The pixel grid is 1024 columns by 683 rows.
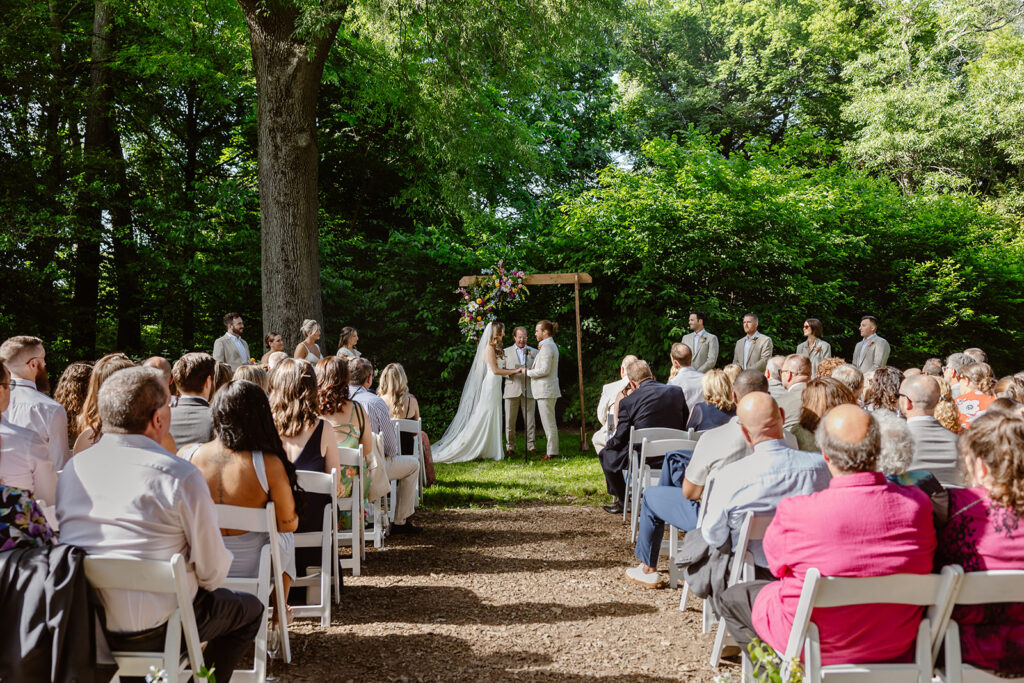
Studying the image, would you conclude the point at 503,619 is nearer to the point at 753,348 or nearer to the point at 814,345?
the point at 814,345

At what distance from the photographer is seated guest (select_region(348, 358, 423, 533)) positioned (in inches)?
243

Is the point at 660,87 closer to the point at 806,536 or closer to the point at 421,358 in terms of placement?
the point at 421,358

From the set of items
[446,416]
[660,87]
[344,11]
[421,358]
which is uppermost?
[660,87]

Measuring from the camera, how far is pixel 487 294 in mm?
12469

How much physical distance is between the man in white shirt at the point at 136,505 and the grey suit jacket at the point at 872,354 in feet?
35.8

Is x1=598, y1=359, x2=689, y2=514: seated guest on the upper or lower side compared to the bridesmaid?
lower

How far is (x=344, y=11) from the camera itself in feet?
31.9

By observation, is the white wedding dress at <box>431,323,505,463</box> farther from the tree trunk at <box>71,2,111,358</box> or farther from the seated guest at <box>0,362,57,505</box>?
the seated guest at <box>0,362,57,505</box>

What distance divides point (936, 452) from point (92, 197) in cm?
1346

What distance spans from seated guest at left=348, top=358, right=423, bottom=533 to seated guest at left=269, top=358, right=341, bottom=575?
120cm

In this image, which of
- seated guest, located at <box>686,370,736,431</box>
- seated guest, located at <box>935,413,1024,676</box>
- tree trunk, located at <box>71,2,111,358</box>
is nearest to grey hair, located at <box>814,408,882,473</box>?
seated guest, located at <box>935,413,1024,676</box>

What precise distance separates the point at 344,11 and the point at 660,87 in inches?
669

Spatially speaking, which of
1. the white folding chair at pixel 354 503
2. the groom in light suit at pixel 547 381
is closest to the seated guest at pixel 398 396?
the white folding chair at pixel 354 503

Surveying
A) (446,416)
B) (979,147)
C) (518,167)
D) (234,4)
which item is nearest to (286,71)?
(234,4)
